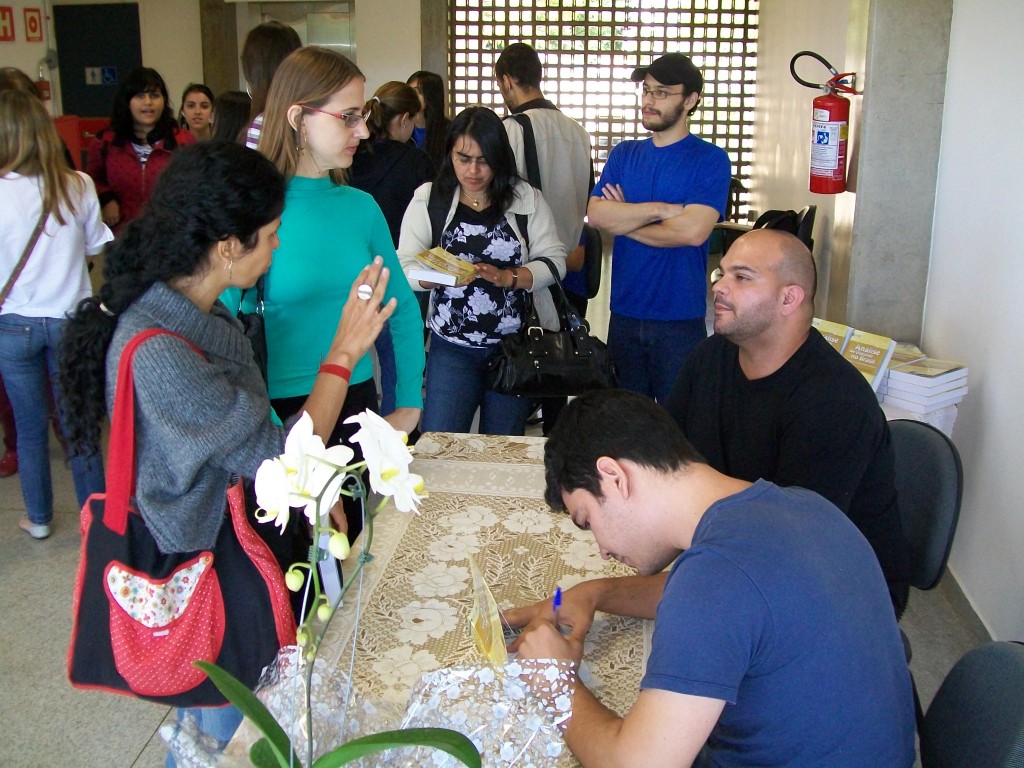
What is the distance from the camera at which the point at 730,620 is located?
1150 mm

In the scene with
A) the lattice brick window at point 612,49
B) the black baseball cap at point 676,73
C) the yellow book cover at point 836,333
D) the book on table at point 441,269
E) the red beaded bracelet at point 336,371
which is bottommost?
the yellow book cover at point 836,333

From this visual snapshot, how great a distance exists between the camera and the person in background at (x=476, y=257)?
301 cm

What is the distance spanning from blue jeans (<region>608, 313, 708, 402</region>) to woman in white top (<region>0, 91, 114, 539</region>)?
5.99ft

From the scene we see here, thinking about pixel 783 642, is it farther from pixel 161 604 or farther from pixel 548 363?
pixel 548 363

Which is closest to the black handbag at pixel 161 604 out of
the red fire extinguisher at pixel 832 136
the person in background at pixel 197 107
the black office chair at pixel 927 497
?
the black office chair at pixel 927 497

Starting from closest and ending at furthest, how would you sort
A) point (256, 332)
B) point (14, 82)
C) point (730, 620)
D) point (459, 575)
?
point (730, 620) → point (459, 575) → point (256, 332) → point (14, 82)

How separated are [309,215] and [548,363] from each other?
3.32 ft

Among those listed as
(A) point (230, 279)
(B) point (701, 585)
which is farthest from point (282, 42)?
(B) point (701, 585)

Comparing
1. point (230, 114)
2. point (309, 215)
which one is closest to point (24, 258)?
point (230, 114)

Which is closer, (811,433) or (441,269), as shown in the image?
(811,433)

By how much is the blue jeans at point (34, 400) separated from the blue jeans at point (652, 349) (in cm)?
185

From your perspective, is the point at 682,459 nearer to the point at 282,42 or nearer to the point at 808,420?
the point at 808,420

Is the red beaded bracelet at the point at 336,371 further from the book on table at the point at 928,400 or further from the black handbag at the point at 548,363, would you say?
the book on table at the point at 928,400

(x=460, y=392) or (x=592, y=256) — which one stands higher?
(x=592, y=256)
